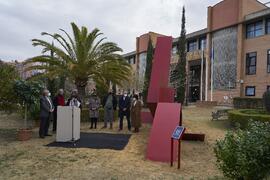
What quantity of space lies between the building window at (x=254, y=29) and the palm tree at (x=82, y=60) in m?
19.0

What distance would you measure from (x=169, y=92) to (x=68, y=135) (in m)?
3.96

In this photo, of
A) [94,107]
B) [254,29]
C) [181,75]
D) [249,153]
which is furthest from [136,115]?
[254,29]

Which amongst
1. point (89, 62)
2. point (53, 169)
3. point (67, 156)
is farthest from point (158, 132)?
point (89, 62)

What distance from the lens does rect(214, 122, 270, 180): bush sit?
5.21m

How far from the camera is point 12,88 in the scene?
11664 mm

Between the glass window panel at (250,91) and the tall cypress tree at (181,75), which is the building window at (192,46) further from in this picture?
the glass window panel at (250,91)

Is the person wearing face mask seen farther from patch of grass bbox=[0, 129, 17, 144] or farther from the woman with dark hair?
patch of grass bbox=[0, 129, 17, 144]

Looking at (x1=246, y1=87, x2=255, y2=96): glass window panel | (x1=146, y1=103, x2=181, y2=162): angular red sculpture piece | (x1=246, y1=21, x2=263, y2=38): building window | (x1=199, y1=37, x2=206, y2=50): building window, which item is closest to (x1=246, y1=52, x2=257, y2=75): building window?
(x1=246, y1=87, x2=255, y2=96): glass window panel

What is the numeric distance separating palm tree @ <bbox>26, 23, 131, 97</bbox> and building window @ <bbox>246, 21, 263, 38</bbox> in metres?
19.0

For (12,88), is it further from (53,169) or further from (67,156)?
(53,169)

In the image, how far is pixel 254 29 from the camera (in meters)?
33.2

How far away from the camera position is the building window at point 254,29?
106ft

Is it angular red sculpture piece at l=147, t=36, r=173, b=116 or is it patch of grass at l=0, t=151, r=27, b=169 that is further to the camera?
angular red sculpture piece at l=147, t=36, r=173, b=116

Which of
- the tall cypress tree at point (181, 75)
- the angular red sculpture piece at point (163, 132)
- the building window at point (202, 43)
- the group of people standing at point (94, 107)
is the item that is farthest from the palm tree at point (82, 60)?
the building window at point (202, 43)
